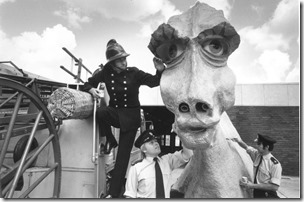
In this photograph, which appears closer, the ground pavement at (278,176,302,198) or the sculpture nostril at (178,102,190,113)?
the sculpture nostril at (178,102,190,113)

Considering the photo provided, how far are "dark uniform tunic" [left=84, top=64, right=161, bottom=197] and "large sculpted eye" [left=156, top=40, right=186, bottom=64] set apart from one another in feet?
4.25

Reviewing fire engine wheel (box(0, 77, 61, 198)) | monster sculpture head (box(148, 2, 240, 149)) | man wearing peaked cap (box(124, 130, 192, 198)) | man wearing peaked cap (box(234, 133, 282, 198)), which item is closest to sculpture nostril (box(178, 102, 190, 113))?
monster sculpture head (box(148, 2, 240, 149))

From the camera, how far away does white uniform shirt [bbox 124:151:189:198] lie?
1.96 meters

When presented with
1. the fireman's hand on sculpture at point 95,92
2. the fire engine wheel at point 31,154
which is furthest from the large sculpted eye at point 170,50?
the fire engine wheel at point 31,154

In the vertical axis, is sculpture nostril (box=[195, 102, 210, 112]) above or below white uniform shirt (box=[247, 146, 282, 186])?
above

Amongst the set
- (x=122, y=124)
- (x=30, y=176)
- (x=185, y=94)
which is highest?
(x=185, y=94)

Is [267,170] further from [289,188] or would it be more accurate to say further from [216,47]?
[289,188]

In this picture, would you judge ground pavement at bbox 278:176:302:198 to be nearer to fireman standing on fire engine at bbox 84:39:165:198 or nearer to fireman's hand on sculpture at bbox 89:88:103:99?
fireman standing on fire engine at bbox 84:39:165:198

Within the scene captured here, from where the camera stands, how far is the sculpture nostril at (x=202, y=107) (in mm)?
810

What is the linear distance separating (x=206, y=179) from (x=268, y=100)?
649cm

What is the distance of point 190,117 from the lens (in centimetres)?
81

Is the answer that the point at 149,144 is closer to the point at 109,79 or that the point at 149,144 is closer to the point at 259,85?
the point at 109,79

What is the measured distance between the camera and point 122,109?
2438 millimetres

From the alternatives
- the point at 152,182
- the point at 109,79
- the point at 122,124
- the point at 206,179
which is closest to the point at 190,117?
the point at 206,179
